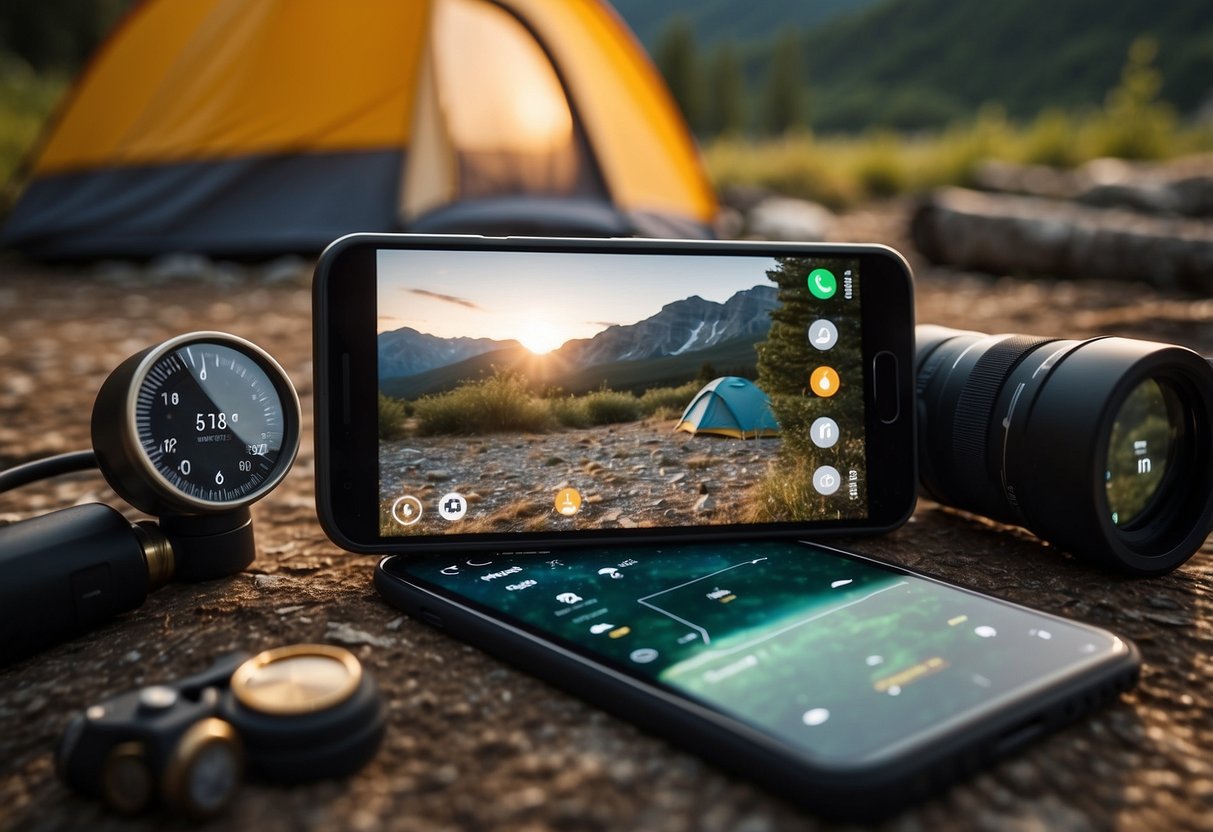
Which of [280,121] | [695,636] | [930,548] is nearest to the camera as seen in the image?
[695,636]

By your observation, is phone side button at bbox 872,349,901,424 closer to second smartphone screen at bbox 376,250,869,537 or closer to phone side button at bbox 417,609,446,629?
second smartphone screen at bbox 376,250,869,537

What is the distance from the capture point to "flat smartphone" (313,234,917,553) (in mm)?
1736

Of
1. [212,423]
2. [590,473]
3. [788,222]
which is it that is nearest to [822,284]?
[590,473]

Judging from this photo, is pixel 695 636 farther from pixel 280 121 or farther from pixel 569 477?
pixel 280 121

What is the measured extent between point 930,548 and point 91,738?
1555mm

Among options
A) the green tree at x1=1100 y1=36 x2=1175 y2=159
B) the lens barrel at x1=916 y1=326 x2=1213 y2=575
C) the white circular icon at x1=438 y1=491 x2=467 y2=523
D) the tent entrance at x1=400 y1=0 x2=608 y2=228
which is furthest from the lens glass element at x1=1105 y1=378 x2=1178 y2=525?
the green tree at x1=1100 y1=36 x2=1175 y2=159

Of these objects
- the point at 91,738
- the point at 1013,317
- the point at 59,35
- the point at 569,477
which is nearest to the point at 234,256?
the point at 1013,317

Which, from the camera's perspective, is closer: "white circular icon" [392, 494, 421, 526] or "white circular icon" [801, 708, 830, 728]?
"white circular icon" [801, 708, 830, 728]

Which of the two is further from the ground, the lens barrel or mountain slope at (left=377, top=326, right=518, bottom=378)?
mountain slope at (left=377, top=326, right=518, bottom=378)

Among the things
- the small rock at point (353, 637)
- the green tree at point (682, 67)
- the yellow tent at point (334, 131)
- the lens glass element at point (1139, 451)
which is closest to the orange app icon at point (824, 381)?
the lens glass element at point (1139, 451)

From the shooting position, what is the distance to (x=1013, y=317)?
5000mm

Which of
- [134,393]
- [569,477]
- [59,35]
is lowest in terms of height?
[569,477]

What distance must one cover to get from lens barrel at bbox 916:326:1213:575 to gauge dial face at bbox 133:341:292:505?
1324 millimetres

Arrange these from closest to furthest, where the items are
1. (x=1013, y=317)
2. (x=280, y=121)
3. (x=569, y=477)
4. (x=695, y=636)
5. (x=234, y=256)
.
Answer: (x=695, y=636) < (x=569, y=477) < (x=1013, y=317) < (x=280, y=121) < (x=234, y=256)
